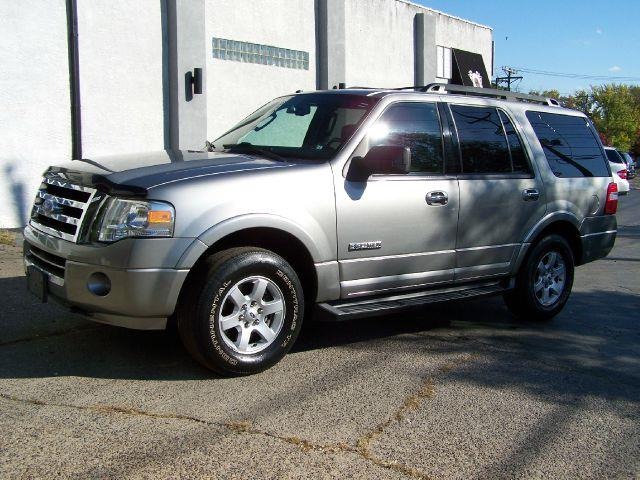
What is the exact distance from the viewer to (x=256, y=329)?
4637mm

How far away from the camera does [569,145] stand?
690cm

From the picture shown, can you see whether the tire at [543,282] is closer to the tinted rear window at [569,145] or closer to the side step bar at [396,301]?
the side step bar at [396,301]

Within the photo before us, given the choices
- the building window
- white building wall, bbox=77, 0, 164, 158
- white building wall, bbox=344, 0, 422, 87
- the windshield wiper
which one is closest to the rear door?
the windshield wiper

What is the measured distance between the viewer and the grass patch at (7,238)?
30.8 ft

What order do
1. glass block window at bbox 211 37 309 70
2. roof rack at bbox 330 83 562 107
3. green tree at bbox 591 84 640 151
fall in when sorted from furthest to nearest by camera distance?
green tree at bbox 591 84 640 151 → glass block window at bbox 211 37 309 70 → roof rack at bbox 330 83 562 107

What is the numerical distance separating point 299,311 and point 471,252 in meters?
1.80

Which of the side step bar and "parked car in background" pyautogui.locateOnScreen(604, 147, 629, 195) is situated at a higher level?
"parked car in background" pyautogui.locateOnScreen(604, 147, 629, 195)

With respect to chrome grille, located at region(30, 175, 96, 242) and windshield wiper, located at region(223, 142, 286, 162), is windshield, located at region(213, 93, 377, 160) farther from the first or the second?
chrome grille, located at region(30, 175, 96, 242)

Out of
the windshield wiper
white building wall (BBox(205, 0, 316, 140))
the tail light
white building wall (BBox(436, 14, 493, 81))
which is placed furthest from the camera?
white building wall (BBox(436, 14, 493, 81))

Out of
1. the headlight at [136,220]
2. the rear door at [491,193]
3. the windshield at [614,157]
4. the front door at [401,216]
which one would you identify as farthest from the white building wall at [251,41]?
the windshield at [614,157]

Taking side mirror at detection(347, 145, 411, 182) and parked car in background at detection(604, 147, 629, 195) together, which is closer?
side mirror at detection(347, 145, 411, 182)

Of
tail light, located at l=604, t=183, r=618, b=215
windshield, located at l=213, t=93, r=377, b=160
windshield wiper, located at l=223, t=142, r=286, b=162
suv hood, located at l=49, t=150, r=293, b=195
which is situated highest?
windshield, located at l=213, t=93, r=377, b=160

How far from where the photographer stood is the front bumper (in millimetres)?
4164

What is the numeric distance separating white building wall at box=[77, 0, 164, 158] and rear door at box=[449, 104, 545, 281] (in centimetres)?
734
